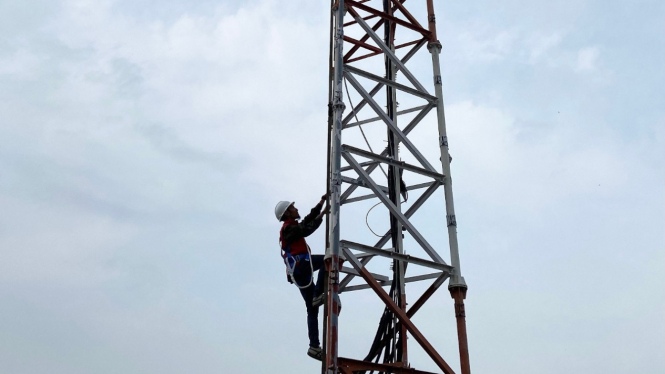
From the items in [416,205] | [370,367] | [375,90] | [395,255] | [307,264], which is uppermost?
[375,90]

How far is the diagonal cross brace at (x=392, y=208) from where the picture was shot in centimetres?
1126

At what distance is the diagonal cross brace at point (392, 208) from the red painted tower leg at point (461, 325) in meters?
0.49

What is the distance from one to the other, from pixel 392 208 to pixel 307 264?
71.6 inches

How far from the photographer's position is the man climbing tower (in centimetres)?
1178

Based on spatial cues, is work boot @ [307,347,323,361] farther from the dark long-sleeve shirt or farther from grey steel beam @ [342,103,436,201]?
grey steel beam @ [342,103,436,201]

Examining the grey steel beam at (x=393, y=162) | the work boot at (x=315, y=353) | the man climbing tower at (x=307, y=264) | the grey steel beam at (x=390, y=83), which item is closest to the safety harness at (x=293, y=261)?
the man climbing tower at (x=307, y=264)

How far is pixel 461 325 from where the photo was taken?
1091 centimetres

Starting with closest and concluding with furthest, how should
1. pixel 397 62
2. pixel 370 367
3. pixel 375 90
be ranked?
pixel 370 367
pixel 397 62
pixel 375 90

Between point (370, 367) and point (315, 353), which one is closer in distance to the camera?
point (370, 367)

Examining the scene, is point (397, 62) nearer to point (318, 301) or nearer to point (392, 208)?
point (392, 208)

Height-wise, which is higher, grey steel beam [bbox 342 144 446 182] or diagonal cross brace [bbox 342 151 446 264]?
grey steel beam [bbox 342 144 446 182]

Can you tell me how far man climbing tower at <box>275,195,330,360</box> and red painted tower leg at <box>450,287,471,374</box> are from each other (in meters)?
2.04

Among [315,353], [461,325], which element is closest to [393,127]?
[461,325]

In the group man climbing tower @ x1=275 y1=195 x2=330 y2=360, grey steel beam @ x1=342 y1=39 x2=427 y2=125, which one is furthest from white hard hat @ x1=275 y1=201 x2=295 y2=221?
grey steel beam @ x1=342 y1=39 x2=427 y2=125
